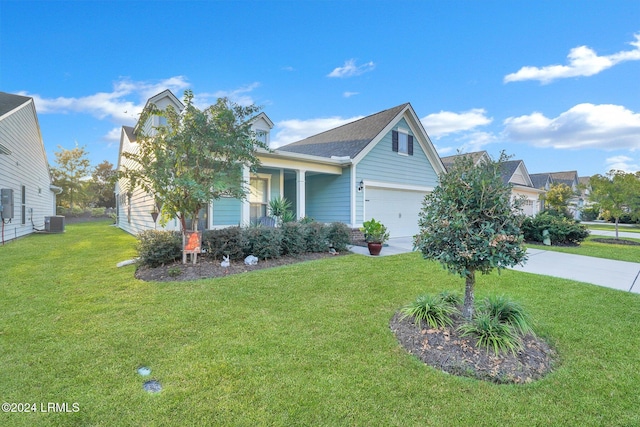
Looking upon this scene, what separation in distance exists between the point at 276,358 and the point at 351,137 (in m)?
11.5

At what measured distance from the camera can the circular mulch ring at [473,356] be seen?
2.49 m

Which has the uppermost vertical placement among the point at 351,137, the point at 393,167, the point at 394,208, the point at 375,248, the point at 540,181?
the point at 351,137

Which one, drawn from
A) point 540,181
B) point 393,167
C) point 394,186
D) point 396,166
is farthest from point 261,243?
point 540,181

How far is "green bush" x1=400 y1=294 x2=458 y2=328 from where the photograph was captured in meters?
3.23

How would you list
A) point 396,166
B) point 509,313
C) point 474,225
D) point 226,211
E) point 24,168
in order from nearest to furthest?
point 474,225
point 509,313
point 226,211
point 24,168
point 396,166

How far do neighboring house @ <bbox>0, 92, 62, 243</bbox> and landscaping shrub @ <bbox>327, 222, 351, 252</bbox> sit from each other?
414 inches

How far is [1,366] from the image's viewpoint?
98.1 inches

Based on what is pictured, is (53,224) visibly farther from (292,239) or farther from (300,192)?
(292,239)

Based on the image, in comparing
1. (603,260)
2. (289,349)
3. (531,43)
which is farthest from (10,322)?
(531,43)

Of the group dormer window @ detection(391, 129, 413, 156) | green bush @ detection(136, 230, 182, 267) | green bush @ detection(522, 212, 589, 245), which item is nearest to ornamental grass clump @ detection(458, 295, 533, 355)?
green bush @ detection(136, 230, 182, 267)

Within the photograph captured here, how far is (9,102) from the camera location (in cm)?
1123

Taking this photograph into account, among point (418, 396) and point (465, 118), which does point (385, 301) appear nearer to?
point (418, 396)

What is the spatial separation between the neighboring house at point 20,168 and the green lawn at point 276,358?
807cm

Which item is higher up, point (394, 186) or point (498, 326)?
point (394, 186)
